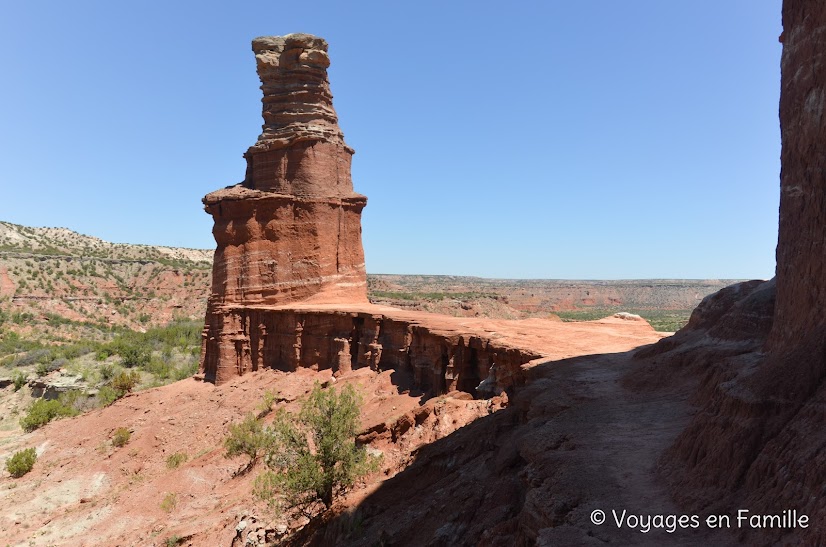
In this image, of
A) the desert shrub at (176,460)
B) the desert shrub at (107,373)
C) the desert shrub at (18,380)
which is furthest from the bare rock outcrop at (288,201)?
the desert shrub at (18,380)

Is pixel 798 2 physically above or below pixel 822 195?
above

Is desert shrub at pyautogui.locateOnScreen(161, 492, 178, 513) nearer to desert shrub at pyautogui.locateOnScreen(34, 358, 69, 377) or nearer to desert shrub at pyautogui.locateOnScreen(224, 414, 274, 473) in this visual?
desert shrub at pyautogui.locateOnScreen(224, 414, 274, 473)

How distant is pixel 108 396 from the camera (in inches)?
1212

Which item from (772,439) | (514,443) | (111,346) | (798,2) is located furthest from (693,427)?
(111,346)

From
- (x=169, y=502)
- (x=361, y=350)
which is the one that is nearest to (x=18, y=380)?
(x=169, y=502)

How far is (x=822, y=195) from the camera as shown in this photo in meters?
7.68

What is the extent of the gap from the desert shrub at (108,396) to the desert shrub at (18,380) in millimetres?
9394

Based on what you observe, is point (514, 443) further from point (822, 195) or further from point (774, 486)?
point (822, 195)

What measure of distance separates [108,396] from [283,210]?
51.9 ft

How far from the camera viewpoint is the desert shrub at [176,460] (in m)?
20.5

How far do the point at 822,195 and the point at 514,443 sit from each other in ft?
20.9

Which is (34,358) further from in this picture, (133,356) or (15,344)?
(133,356)

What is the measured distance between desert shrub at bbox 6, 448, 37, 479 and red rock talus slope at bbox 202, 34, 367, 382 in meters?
8.33

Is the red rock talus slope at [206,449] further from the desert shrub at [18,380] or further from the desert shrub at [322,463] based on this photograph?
the desert shrub at [18,380]
